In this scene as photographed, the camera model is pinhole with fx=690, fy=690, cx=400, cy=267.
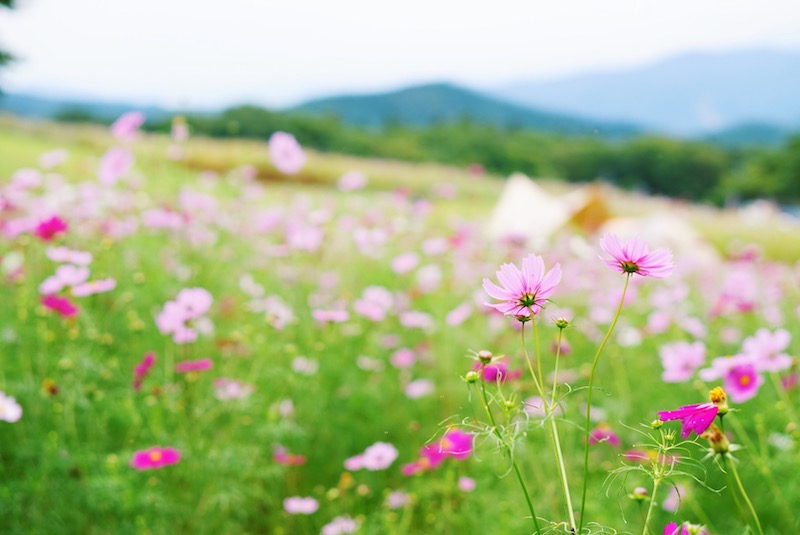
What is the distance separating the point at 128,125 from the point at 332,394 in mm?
1150

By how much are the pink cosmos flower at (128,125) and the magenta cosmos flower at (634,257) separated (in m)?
2.05

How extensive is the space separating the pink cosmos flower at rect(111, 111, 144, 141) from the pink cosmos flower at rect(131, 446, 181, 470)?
4.33 ft

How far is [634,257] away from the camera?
622 millimetres

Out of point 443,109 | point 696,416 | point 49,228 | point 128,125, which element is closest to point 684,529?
point 696,416

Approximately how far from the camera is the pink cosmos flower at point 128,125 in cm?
230

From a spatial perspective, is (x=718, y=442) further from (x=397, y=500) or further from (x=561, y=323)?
(x=397, y=500)

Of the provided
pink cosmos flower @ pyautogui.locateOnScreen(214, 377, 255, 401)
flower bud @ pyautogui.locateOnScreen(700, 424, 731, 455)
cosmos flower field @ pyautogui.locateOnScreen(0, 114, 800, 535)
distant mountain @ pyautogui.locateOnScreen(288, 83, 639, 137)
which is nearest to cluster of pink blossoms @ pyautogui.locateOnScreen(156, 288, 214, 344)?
cosmos flower field @ pyautogui.locateOnScreen(0, 114, 800, 535)

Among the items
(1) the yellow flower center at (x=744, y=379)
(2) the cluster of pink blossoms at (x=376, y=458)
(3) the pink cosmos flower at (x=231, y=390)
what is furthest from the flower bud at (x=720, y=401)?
(3) the pink cosmos flower at (x=231, y=390)

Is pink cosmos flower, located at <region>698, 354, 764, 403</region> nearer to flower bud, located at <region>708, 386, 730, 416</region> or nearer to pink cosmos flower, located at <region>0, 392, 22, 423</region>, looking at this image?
flower bud, located at <region>708, 386, 730, 416</region>

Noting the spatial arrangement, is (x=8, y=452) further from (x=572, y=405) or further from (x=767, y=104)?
(x=767, y=104)

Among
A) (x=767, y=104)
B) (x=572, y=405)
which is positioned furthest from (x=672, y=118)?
(x=572, y=405)

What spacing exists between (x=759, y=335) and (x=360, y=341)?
1396mm

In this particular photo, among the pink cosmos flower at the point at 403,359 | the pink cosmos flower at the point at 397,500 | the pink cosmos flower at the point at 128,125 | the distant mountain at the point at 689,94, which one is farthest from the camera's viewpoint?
the distant mountain at the point at 689,94

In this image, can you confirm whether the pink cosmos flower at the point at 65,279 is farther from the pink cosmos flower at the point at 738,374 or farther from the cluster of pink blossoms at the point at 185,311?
the pink cosmos flower at the point at 738,374
